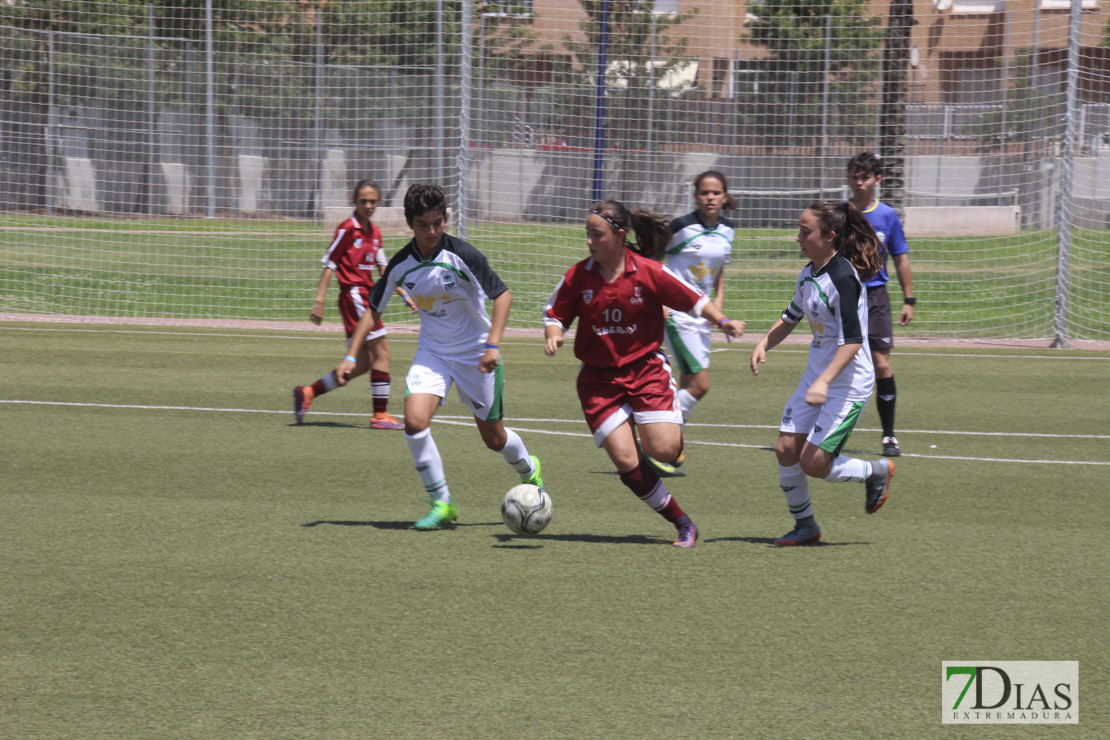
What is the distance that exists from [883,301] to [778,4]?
584 inches

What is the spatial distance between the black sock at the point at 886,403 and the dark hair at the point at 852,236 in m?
2.78

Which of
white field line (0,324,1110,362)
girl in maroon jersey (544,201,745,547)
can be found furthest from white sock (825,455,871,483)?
white field line (0,324,1110,362)

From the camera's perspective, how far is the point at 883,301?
28.9 ft

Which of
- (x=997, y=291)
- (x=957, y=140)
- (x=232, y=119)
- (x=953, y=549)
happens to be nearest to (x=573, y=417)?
(x=953, y=549)

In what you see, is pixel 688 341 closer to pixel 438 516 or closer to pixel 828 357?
pixel 828 357

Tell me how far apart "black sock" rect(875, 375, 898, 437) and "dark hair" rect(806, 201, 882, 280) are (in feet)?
9.12

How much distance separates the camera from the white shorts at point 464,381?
6738 millimetres

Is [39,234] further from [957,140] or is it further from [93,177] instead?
[957,140]

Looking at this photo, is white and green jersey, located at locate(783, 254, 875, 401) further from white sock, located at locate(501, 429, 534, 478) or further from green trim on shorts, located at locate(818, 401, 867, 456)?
white sock, located at locate(501, 429, 534, 478)

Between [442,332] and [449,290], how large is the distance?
0.82 feet

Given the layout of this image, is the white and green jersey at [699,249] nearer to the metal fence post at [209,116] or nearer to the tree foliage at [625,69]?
the tree foliage at [625,69]

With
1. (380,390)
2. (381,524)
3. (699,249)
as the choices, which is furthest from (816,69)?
(381,524)

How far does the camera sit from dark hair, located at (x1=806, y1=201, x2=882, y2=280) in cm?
615

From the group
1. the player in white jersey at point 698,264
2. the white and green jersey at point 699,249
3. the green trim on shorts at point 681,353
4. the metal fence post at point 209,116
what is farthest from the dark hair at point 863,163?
the metal fence post at point 209,116
